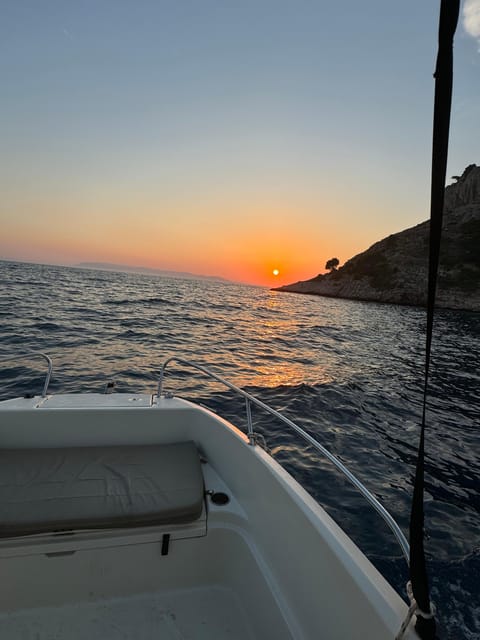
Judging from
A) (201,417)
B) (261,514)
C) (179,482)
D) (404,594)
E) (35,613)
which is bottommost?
(404,594)

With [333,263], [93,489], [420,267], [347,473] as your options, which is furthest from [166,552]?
[333,263]

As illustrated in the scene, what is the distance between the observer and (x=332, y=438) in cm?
546

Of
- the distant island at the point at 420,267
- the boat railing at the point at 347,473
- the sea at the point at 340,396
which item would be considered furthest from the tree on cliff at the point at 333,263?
the boat railing at the point at 347,473

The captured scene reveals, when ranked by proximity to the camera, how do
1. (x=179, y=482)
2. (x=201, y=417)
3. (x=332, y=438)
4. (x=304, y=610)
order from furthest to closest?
(x=332, y=438) < (x=201, y=417) < (x=179, y=482) < (x=304, y=610)

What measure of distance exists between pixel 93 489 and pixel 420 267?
246 feet

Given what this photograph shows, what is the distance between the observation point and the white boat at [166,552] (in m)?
1.85

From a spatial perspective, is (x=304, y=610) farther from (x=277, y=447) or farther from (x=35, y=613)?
(x=277, y=447)

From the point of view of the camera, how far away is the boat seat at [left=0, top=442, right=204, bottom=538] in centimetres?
211

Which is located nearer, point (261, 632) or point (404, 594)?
point (261, 632)

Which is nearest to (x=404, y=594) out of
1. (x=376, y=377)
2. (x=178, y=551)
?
(x=178, y=551)

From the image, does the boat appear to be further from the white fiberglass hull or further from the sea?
the sea

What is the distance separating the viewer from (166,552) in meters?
2.28

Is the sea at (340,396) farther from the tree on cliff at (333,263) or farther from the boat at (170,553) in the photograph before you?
the tree on cliff at (333,263)

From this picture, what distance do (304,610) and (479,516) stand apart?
10.8 feet
